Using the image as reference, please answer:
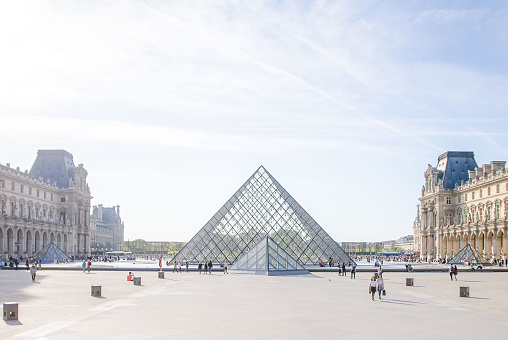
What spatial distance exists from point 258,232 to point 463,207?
126ft

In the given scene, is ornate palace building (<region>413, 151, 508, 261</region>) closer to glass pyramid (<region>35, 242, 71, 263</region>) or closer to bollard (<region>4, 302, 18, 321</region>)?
glass pyramid (<region>35, 242, 71, 263</region>)

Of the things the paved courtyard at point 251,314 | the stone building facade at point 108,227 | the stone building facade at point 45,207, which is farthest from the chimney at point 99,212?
the paved courtyard at point 251,314

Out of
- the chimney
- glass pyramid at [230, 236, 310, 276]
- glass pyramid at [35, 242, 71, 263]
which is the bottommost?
glass pyramid at [35, 242, 71, 263]

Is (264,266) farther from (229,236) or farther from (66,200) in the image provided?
(66,200)

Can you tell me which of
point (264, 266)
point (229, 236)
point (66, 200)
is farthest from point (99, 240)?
point (264, 266)

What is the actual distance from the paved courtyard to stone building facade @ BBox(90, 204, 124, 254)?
379 feet

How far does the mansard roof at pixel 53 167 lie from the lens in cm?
8219

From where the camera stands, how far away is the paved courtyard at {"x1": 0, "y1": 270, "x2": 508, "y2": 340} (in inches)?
432

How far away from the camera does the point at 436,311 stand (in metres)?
14.8

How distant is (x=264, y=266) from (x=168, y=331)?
20797 mm

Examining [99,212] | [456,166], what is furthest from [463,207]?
[99,212]

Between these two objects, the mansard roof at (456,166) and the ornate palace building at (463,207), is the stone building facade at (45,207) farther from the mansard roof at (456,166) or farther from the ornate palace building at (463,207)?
the mansard roof at (456,166)

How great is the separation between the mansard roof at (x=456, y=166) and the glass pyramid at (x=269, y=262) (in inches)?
1936

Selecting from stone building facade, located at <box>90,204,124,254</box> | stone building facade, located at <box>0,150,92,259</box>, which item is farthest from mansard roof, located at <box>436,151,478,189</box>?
stone building facade, located at <box>90,204,124,254</box>
